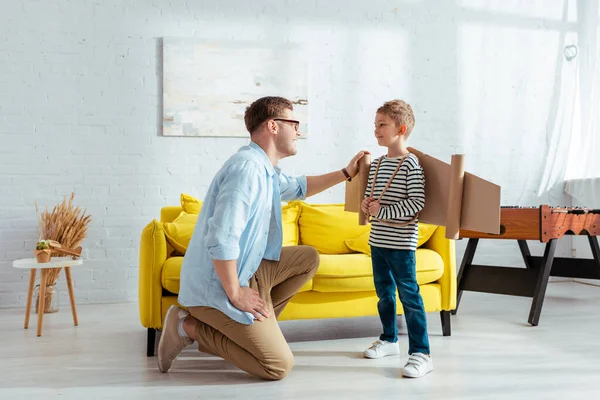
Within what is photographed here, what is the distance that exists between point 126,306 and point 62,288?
19.4 inches

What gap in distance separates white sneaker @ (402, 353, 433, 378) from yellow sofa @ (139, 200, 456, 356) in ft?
2.13

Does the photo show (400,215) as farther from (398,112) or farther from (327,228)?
(327,228)

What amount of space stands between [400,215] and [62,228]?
8.16 feet

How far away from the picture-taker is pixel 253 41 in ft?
15.8

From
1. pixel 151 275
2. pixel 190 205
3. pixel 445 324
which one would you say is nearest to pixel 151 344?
pixel 151 275

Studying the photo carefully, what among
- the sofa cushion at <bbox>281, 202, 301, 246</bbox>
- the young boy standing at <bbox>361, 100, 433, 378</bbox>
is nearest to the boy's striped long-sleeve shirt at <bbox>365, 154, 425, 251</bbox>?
the young boy standing at <bbox>361, 100, 433, 378</bbox>

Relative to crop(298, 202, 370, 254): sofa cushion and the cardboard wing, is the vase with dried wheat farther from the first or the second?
the cardboard wing

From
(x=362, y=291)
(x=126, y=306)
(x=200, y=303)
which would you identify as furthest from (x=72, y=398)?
(x=126, y=306)

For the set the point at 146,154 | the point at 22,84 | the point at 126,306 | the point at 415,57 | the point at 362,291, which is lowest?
the point at 126,306

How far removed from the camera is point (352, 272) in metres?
3.20

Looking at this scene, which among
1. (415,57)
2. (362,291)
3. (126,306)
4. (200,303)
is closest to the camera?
(200,303)

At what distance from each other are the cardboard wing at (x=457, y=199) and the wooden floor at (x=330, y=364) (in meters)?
0.61

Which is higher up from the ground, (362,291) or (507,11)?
(507,11)

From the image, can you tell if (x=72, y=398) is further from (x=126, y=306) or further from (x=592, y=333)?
(x=592, y=333)
